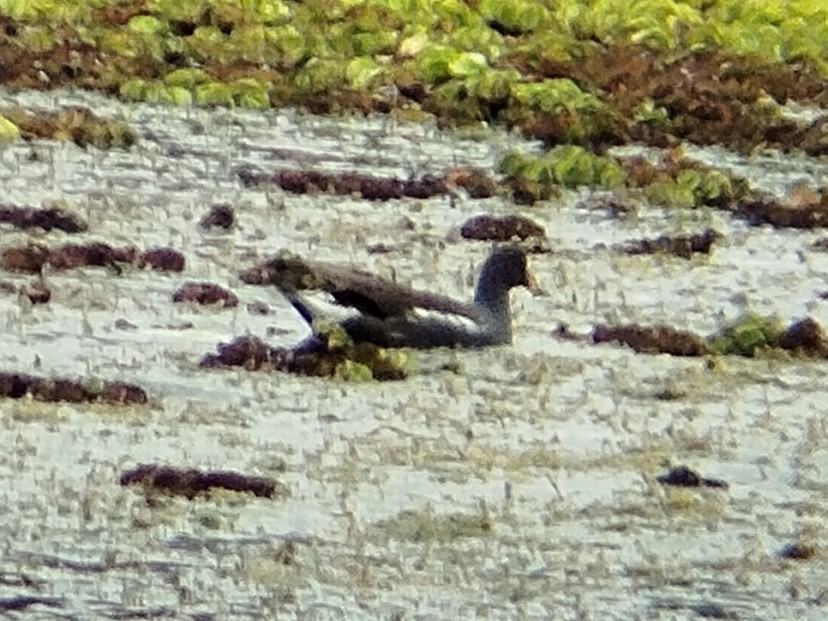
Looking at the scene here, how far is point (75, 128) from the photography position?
7.71 m

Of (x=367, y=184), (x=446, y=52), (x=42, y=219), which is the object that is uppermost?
(x=446, y=52)

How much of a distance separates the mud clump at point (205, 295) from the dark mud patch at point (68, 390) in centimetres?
66

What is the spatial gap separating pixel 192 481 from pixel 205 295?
3.93ft

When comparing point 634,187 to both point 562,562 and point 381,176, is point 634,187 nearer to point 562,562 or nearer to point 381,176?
point 381,176

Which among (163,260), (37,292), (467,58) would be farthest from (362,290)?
(467,58)

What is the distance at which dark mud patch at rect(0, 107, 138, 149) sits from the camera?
25.1 ft

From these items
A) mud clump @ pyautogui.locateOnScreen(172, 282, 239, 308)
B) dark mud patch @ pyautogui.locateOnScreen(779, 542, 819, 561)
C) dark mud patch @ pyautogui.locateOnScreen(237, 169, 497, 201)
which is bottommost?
dark mud patch @ pyautogui.locateOnScreen(779, 542, 819, 561)

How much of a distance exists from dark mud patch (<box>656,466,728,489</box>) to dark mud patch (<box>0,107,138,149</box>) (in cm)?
260

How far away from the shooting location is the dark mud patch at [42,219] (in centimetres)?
697

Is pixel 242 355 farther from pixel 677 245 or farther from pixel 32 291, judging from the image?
pixel 677 245

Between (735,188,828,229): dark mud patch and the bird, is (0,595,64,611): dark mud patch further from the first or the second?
(735,188,828,229): dark mud patch

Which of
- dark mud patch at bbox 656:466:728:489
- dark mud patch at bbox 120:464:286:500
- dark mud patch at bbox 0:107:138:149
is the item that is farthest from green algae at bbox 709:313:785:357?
dark mud patch at bbox 0:107:138:149

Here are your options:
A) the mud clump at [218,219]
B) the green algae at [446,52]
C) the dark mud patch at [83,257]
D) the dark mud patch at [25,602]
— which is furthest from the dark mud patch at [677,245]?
the dark mud patch at [25,602]

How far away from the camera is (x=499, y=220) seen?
24.1 feet
